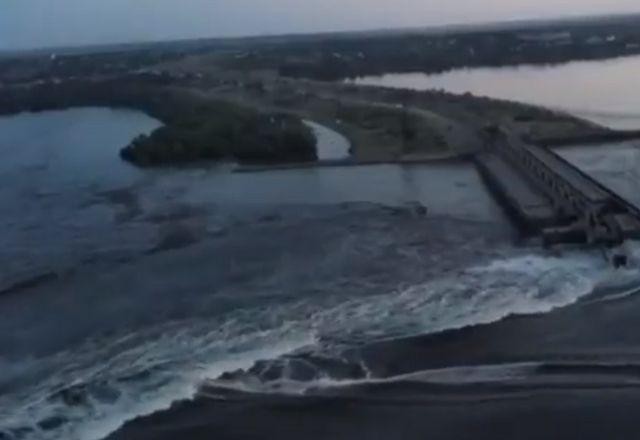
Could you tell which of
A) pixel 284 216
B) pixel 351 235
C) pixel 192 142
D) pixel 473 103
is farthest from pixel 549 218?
pixel 473 103

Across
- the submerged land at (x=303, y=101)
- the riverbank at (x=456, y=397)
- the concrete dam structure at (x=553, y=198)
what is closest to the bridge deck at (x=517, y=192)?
the concrete dam structure at (x=553, y=198)

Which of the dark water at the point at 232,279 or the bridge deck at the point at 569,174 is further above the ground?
the bridge deck at the point at 569,174

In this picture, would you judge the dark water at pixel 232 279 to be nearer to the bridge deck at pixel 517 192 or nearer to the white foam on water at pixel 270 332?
the white foam on water at pixel 270 332

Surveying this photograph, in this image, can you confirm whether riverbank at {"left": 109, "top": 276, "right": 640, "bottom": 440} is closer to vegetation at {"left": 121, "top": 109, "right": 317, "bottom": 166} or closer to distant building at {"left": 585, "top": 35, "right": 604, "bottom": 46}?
vegetation at {"left": 121, "top": 109, "right": 317, "bottom": 166}

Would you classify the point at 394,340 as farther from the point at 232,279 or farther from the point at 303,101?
the point at 303,101

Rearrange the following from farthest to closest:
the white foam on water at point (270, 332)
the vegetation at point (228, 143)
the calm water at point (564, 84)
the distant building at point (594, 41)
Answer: the distant building at point (594, 41), the calm water at point (564, 84), the vegetation at point (228, 143), the white foam on water at point (270, 332)

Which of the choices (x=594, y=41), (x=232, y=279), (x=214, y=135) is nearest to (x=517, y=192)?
(x=232, y=279)
